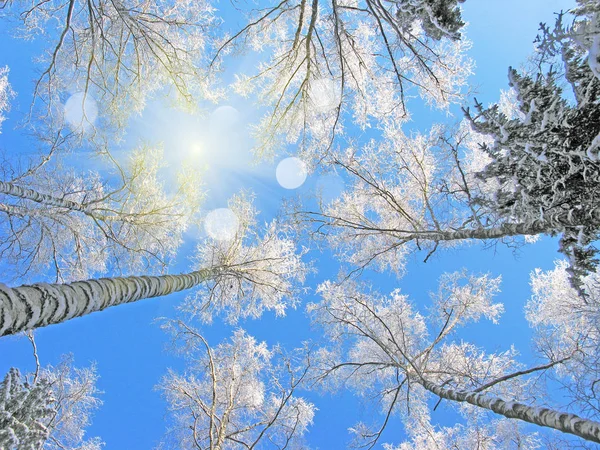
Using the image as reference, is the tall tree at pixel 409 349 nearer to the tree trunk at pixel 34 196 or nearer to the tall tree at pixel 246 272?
the tall tree at pixel 246 272

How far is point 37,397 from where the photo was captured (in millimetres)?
3537

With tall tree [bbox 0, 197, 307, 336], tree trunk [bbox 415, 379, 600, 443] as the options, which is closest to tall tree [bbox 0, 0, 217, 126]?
tall tree [bbox 0, 197, 307, 336]

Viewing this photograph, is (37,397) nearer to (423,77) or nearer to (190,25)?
(190,25)

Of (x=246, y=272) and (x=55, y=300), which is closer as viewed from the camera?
(x=55, y=300)

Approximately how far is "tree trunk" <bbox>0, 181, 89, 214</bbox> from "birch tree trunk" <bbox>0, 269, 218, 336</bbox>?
4.42 meters

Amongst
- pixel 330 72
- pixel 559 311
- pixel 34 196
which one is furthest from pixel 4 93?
pixel 559 311

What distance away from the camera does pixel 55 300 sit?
212 cm

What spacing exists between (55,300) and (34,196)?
5.49m

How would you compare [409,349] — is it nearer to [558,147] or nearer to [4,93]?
[558,147]

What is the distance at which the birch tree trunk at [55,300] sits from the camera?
72.6 inches

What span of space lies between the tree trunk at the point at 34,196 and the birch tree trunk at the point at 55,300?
4.42 metres

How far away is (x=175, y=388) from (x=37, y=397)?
14.7 ft

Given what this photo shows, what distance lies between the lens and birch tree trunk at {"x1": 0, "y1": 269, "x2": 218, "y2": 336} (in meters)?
1.84

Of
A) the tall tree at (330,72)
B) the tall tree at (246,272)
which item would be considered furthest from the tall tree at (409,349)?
the tall tree at (330,72)
